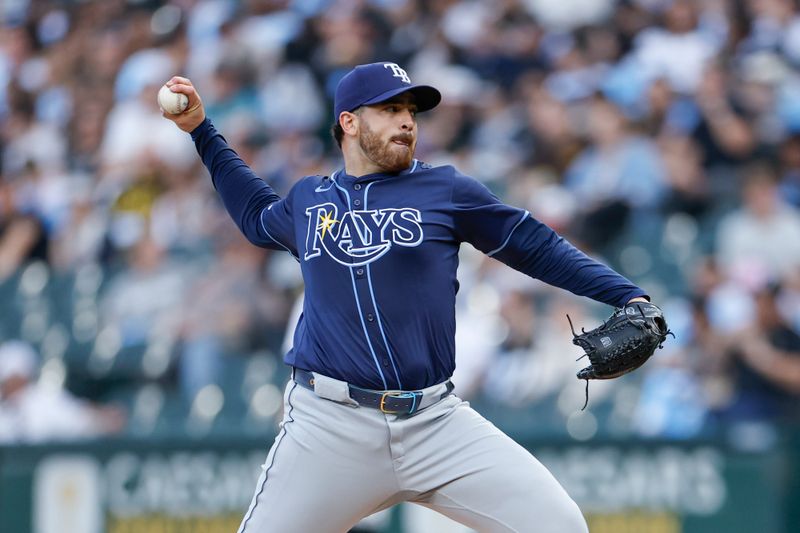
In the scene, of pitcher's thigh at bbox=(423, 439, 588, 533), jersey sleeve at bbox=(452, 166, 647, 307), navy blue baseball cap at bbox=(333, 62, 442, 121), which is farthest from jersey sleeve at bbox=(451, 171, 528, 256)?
pitcher's thigh at bbox=(423, 439, 588, 533)

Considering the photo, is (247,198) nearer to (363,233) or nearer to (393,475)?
(363,233)

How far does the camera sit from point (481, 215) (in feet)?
12.2

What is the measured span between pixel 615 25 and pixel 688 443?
3.80 meters

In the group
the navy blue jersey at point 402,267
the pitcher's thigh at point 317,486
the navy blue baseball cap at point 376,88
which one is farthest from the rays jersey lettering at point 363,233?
the pitcher's thigh at point 317,486

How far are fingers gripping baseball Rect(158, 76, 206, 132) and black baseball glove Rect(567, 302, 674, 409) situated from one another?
148 cm

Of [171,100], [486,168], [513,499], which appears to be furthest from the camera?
[486,168]

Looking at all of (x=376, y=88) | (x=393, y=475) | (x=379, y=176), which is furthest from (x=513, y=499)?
(x=376, y=88)

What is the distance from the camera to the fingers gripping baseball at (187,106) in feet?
13.3

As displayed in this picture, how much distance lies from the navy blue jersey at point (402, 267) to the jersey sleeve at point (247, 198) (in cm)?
16

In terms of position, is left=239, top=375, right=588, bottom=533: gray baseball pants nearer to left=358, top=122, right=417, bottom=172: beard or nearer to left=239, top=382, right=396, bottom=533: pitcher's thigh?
left=239, top=382, right=396, bottom=533: pitcher's thigh

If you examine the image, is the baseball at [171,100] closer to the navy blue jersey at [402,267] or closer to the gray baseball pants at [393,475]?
the navy blue jersey at [402,267]

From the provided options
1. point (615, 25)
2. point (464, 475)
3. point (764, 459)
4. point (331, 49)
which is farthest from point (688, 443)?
point (331, 49)

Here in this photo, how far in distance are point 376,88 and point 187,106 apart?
699mm

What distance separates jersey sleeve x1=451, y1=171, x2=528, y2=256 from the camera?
12.2 feet
